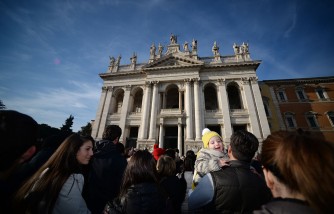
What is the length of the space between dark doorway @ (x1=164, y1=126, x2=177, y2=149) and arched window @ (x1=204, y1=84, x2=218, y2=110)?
19.1 ft

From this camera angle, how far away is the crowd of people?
0.91 metres

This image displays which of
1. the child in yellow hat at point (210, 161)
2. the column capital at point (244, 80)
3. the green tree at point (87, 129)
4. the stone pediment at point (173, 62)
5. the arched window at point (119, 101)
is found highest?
the stone pediment at point (173, 62)

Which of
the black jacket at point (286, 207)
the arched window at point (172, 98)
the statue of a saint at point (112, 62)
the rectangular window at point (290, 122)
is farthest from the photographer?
the statue of a saint at point (112, 62)

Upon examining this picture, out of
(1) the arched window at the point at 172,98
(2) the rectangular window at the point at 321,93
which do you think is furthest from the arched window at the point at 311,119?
(1) the arched window at the point at 172,98

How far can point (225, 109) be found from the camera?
17.5m

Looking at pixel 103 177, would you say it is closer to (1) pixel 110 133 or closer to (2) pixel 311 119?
(1) pixel 110 133

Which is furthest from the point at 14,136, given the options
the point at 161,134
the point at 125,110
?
the point at 125,110

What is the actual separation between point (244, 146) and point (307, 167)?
1.14 metres

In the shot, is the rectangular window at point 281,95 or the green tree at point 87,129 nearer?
the rectangular window at point 281,95

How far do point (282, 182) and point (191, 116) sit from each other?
16.3 m

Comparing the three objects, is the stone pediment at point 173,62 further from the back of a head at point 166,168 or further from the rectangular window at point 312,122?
the back of a head at point 166,168

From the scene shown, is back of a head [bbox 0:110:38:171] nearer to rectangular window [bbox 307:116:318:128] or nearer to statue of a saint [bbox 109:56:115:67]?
statue of a saint [bbox 109:56:115:67]

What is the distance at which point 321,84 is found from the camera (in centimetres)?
2120

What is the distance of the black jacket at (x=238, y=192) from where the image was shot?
1.59 meters
